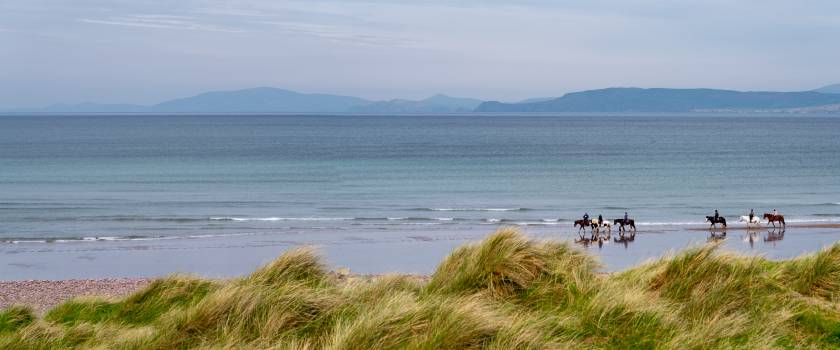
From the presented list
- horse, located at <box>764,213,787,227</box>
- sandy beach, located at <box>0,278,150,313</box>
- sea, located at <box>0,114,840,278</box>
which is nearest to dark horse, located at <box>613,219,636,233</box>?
sea, located at <box>0,114,840,278</box>

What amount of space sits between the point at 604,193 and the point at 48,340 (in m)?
37.5

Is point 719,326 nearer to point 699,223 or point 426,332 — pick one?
point 426,332

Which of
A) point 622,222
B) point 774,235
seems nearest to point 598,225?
point 622,222

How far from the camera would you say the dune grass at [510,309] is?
6.39 metres

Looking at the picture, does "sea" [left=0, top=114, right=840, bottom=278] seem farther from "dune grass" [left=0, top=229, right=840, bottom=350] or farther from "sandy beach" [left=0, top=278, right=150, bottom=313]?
"dune grass" [left=0, top=229, right=840, bottom=350]

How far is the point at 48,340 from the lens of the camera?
25.8 ft

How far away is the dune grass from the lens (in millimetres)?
6387

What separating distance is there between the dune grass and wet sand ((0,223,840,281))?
10.1 meters

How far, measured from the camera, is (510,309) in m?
7.73

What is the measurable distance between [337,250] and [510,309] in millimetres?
17254

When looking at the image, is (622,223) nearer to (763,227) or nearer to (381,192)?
(763,227)

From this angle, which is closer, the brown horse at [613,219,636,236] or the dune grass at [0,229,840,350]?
the dune grass at [0,229,840,350]

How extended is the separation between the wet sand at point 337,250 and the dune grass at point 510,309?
33.3 feet

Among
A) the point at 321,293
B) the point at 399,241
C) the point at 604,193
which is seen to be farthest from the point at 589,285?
the point at 604,193
